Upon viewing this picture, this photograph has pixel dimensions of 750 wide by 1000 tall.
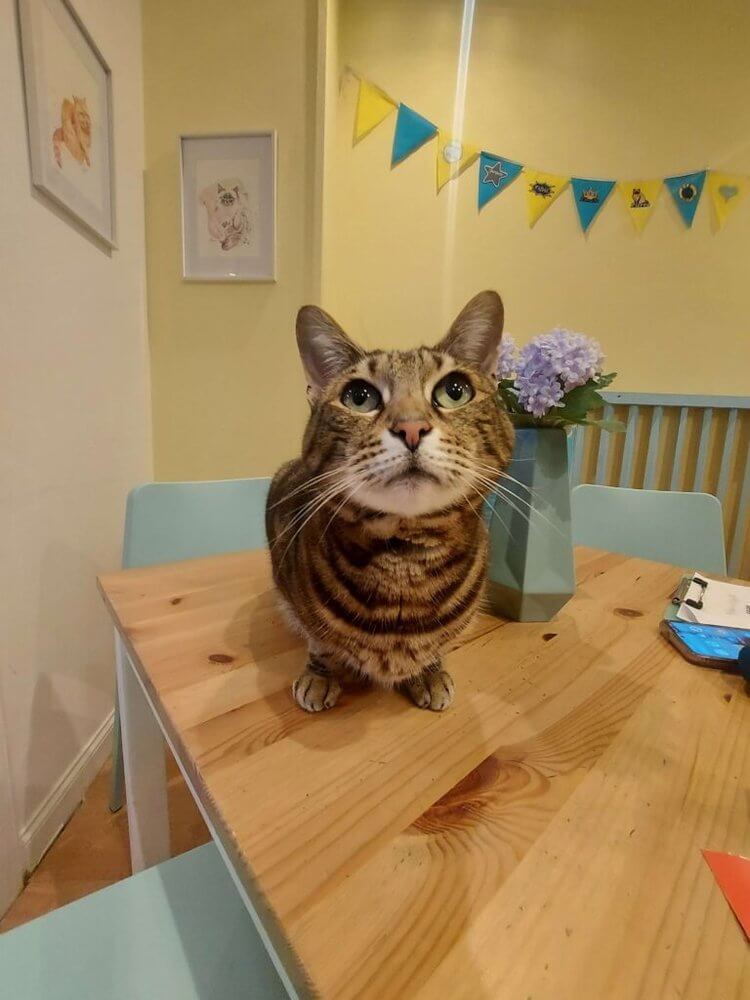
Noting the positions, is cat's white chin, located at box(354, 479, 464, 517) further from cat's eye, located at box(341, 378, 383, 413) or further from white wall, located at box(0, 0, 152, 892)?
white wall, located at box(0, 0, 152, 892)

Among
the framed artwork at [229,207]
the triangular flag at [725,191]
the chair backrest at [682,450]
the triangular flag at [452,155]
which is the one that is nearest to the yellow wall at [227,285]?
the framed artwork at [229,207]

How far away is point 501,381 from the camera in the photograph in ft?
2.22

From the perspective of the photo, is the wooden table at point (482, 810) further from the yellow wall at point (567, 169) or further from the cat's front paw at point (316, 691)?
the yellow wall at point (567, 169)

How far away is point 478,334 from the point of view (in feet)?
1.81

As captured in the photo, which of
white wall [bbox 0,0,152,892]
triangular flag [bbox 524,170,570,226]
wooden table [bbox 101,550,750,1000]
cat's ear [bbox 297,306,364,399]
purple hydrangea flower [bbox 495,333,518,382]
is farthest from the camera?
triangular flag [bbox 524,170,570,226]

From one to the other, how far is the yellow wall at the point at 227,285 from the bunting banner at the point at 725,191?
1491mm

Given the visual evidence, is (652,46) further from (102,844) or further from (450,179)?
(102,844)

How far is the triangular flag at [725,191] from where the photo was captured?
1739 millimetres

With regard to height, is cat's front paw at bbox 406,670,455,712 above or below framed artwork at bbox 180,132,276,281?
below

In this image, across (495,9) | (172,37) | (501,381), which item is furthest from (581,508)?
(495,9)

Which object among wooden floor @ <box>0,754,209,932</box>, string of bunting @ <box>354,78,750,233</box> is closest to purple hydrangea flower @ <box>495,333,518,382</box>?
wooden floor @ <box>0,754,209,932</box>

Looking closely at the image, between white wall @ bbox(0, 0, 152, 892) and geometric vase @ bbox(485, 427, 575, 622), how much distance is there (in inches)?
35.7

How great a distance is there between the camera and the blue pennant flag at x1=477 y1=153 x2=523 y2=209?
181cm

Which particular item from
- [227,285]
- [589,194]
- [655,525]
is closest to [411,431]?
[655,525]
